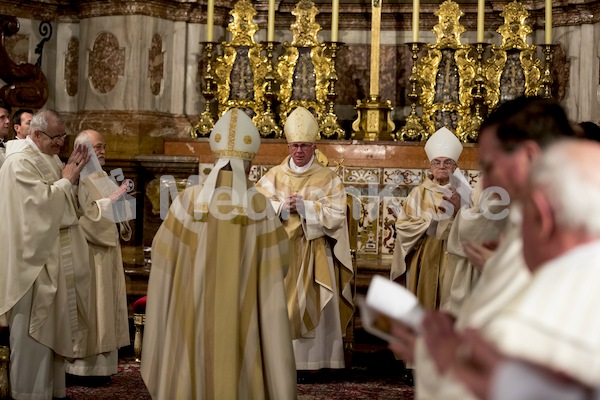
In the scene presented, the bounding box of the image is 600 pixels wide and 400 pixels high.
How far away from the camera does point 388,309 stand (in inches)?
84.5

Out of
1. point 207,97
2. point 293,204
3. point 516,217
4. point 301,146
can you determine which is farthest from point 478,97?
point 516,217

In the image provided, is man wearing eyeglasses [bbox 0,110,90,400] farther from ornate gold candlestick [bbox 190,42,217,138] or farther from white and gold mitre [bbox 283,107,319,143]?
ornate gold candlestick [bbox 190,42,217,138]

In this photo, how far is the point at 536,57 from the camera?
372 inches

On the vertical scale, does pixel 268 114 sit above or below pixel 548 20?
below

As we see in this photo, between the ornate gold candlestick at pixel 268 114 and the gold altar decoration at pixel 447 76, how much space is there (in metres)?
1.36

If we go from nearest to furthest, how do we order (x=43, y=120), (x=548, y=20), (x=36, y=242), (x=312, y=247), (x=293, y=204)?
(x=36, y=242) → (x=43, y=120) → (x=293, y=204) → (x=312, y=247) → (x=548, y=20)

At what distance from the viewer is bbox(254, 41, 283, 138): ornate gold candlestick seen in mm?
9406

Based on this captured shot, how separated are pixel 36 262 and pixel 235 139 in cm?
166

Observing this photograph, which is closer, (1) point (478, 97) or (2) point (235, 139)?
(2) point (235, 139)

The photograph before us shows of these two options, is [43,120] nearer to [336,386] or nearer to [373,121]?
[336,386]

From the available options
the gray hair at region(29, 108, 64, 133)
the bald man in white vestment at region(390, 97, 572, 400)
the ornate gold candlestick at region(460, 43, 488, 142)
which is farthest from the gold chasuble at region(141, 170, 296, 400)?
the ornate gold candlestick at region(460, 43, 488, 142)

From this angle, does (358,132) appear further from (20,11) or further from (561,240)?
(561,240)

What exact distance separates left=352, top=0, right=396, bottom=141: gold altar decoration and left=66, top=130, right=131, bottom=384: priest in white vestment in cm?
297

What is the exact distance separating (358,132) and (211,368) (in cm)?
460
